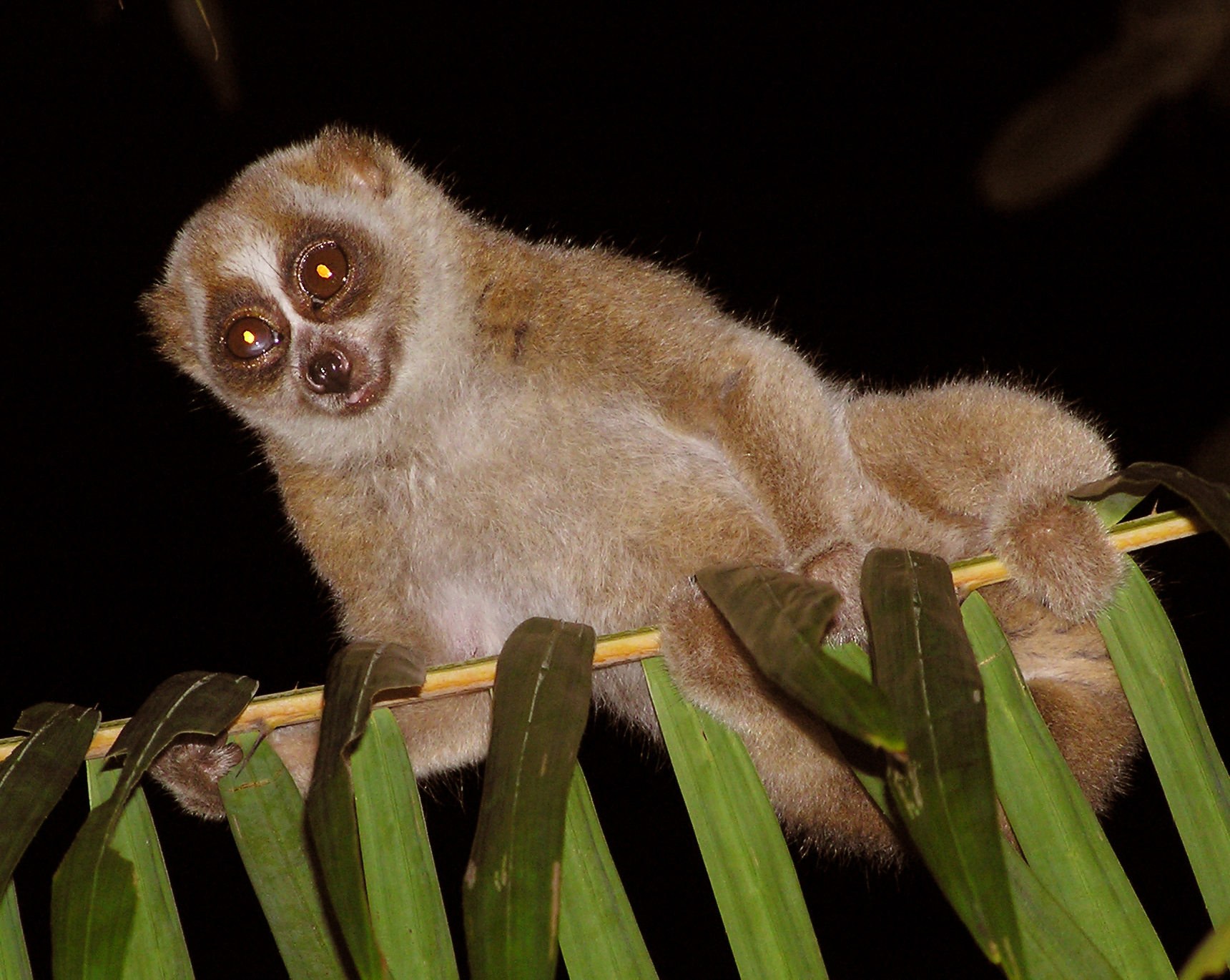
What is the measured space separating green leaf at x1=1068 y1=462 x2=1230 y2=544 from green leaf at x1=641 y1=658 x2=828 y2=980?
2.06 feet

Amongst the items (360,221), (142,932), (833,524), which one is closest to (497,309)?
(360,221)

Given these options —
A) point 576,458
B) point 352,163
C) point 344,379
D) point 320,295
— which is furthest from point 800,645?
point 352,163

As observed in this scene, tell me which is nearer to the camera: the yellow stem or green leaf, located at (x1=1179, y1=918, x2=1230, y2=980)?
green leaf, located at (x1=1179, y1=918, x2=1230, y2=980)

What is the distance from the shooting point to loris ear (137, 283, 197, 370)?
298cm

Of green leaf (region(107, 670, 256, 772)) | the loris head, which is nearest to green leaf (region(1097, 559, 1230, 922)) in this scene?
green leaf (region(107, 670, 256, 772))

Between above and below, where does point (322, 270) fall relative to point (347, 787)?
above

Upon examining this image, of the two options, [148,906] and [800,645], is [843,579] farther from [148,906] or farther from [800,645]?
[148,906]

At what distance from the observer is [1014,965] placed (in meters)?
0.95

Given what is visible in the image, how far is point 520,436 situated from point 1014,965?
161 cm

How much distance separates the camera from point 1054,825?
4.52 ft

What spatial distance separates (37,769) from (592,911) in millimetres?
726

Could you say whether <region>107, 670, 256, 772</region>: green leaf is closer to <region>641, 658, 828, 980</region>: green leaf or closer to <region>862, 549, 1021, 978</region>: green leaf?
<region>641, 658, 828, 980</region>: green leaf

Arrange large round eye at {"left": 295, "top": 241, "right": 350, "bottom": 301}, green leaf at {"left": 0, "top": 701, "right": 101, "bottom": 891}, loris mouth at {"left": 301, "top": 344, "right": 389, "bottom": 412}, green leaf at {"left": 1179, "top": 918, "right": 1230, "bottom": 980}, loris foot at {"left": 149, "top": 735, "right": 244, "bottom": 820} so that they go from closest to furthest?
1. green leaf at {"left": 1179, "top": 918, "right": 1230, "bottom": 980}
2. green leaf at {"left": 0, "top": 701, "right": 101, "bottom": 891}
3. loris foot at {"left": 149, "top": 735, "right": 244, "bottom": 820}
4. loris mouth at {"left": 301, "top": 344, "right": 389, "bottom": 412}
5. large round eye at {"left": 295, "top": 241, "right": 350, "bottom": 301}

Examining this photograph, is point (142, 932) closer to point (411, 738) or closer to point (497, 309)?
point (411, 738)
